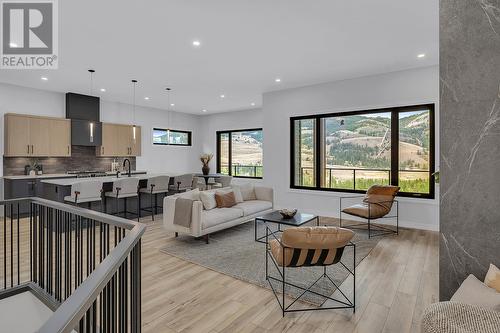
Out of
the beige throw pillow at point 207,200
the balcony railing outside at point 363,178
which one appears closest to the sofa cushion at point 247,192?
the beige throw pillow at point 207,200

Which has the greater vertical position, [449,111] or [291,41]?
[291,41]

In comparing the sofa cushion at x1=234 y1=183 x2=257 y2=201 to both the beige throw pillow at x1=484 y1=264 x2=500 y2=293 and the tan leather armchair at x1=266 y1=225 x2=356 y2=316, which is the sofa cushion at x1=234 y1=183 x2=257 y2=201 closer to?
the tan leather armchair at x1=266 y1=225 x2=356 y2=316

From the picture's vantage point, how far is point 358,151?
6.17 meters

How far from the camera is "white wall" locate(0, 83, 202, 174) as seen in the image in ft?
21.6

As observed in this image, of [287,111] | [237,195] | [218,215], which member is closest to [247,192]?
[237,195]

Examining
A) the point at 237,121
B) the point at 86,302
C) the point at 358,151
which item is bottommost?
the point at 86,302

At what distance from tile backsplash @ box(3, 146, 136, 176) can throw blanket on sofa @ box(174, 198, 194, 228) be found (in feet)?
15.4

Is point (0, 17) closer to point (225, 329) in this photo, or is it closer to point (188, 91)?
point (188, 91)

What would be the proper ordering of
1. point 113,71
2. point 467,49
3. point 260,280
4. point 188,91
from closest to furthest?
point 467,49 → point 260,280 → point 113,71 → point 188,91

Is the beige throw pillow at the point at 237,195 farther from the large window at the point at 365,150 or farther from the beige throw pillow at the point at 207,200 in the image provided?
the large window at the point at 365,150

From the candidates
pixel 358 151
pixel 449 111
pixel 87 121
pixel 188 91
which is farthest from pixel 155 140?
pixel 449 111

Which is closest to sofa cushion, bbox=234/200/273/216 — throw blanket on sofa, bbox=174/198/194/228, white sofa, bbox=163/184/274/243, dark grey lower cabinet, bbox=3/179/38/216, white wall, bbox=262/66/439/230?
white sofa, bbox=163/184/274/243

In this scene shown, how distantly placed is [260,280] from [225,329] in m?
0.93

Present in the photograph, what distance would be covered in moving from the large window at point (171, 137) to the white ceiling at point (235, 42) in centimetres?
310
